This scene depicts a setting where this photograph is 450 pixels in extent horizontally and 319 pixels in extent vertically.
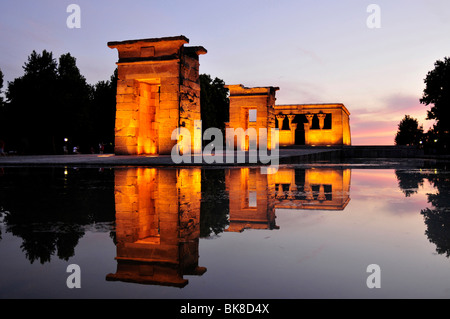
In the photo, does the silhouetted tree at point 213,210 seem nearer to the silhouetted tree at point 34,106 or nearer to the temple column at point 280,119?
the silhouetted tree at point 34,106

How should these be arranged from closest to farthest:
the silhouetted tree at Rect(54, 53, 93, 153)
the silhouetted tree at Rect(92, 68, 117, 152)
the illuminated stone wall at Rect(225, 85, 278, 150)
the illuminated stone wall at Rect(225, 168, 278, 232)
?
the illuminated stone wall at Rect(225, 168, 278, 232), the illuminated stone wall at Rect(225, 85, 278, 150), the silhouetted tree at Rect(54, 53, 93, 153), the silhouetted tree at Rect(92, 68, 117, 152)

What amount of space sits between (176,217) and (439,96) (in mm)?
42571

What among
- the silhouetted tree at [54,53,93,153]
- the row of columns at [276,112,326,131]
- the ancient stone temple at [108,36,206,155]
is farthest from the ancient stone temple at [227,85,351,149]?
the ancient stone temple at [108,36,206,155]

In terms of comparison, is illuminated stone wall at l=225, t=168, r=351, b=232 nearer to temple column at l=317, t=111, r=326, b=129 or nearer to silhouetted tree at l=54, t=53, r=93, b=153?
silhouetted tree at l=54, t=53, r=93, b=153

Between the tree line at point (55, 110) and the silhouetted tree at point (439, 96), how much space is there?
2358 cm

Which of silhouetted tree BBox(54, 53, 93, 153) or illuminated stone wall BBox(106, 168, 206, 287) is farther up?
silhouetted tree BBox(54, 53, 93, 153)

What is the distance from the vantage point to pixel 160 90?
17.9 m

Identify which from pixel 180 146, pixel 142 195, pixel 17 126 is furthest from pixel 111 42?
pixel 17 126

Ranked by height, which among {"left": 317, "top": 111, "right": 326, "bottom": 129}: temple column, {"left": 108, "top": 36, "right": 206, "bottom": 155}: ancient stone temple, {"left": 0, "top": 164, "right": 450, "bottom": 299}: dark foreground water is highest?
{"left": 317, "top": 111, "right": 326, "bottom": 129}: temple column

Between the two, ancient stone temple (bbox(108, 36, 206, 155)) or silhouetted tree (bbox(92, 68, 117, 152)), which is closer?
ancient stone temple (bbox(108, 36, 206, 155))

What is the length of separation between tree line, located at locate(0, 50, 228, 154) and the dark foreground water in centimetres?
3543

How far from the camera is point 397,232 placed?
136 inches

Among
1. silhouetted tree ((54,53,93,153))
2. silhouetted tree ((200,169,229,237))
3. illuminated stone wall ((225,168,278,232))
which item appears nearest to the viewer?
silhouetted tree ((200,169,229,237))

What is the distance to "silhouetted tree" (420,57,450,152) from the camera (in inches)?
1487
